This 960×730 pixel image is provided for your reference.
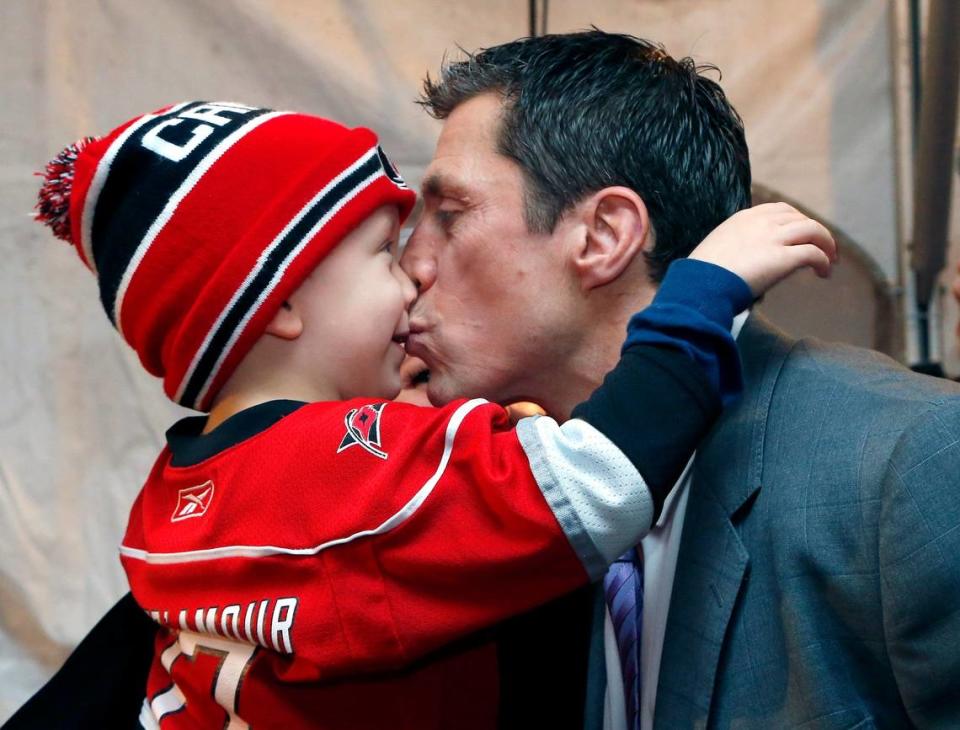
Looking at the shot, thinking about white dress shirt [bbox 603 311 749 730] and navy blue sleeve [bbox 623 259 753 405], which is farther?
white dress shirt [bbox 603 311 749 730]

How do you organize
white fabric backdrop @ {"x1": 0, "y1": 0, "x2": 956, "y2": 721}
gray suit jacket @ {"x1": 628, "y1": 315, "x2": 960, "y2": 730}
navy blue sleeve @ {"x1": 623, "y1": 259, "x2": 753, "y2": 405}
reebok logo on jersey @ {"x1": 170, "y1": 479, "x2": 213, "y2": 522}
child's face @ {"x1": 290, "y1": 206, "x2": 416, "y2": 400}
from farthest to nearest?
white fabric backdrop @ {"x1": 0, "y1": 0, "x2": 956, "y2": 721} < child's face @ {"x1": 290, "y1": 206, "x2": 416, "y2": 400} < reebok logo on jersey @ {"x1": 170, "y1": 479, "x2": 213, "y2": 522} < navy blue sleeve @ {"x1": 623, "y1": 259, "x2": 753, "y2": 405} < gray suit jacket @ {"x1": 628, "y1": 315, "x2": 960, "y2": 730}

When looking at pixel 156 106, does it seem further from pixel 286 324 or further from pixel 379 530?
pixel 379 530

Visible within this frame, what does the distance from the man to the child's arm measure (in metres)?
0.12

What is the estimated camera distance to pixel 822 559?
40.2 inches

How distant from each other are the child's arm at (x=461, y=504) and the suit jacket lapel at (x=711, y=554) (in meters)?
0.07

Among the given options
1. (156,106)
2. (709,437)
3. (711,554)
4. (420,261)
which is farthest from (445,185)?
(156,106)

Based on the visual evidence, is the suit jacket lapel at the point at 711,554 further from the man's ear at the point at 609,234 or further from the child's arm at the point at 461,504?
the man's ear at the point at 609,234

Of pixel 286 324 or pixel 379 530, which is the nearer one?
pixel 379 530

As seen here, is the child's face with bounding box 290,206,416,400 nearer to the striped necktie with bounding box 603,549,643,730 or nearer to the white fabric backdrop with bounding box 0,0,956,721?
the striped necktie with bounding box 603,549,643,730

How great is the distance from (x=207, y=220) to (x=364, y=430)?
0.32 m

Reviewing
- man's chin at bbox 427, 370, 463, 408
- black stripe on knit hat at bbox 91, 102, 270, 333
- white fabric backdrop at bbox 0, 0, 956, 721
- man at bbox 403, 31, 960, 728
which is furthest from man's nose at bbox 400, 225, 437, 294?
white fabric backdrop at bbox 0, 0, 956, 721

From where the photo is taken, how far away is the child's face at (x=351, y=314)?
1298 mm

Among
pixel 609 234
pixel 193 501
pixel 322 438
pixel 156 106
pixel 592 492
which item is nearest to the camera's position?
pixel 592 492

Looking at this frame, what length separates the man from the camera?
983 millimetres
